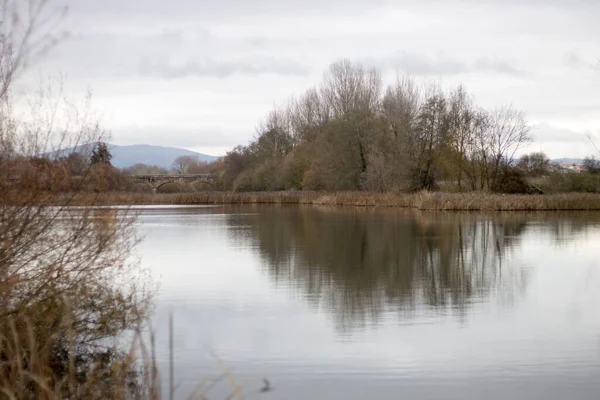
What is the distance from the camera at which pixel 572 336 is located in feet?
29.4

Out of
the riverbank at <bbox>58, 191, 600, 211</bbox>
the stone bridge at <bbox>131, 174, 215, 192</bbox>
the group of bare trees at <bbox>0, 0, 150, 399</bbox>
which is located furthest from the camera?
the stone bridge at <bbox>131, 174, 215, 192</bbox>

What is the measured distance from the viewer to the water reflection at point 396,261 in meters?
11.4

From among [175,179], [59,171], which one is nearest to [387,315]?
[59,171]

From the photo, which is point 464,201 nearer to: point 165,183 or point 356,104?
point 356,104

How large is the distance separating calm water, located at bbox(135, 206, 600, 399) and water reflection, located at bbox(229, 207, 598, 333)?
0.05 metres

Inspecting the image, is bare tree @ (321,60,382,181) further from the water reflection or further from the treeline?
the treeline

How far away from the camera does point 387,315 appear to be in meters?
10.3

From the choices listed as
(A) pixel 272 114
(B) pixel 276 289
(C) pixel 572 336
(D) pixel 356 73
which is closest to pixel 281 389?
(C) pixel 572 336

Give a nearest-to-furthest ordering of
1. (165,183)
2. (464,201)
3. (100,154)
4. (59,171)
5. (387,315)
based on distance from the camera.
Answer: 1. (59,171)
2. (100,154)
3. (387,315)
4. (464,201)
5. (165,183)

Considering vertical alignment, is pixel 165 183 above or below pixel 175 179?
below

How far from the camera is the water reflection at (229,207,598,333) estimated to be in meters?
11.4

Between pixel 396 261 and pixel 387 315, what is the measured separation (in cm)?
655

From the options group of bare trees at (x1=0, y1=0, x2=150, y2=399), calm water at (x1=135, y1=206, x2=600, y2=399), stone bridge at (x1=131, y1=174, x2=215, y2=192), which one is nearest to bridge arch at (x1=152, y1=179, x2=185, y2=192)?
stone bridge at (x1=131, y1=174, x2=215, y2=192)

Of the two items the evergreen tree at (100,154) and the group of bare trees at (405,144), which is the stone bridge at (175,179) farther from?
the evergreen tree at (100,154)
